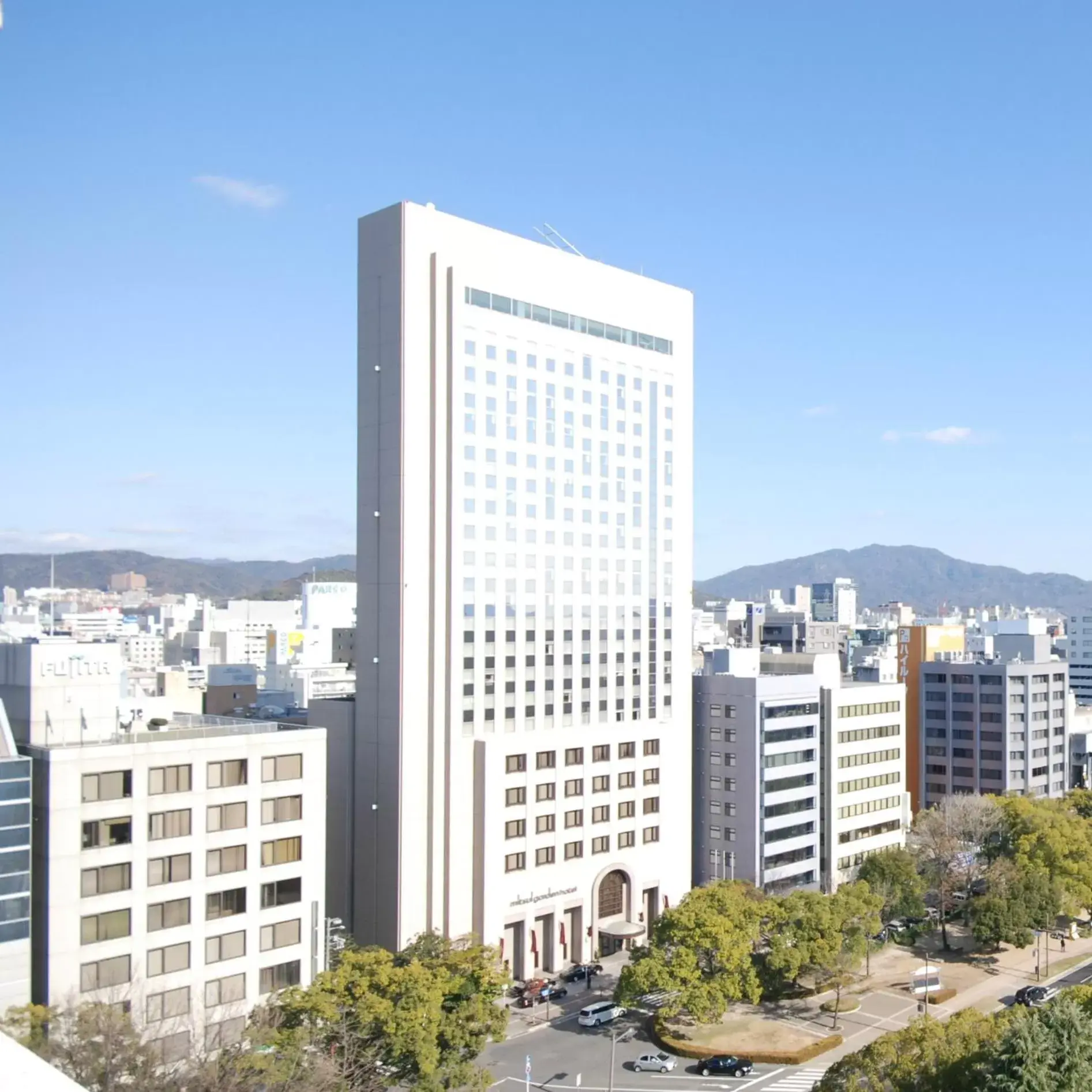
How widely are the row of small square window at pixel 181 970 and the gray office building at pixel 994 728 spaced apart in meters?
80.3

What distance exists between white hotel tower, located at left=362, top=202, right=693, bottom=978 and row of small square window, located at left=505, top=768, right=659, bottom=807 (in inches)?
5.1

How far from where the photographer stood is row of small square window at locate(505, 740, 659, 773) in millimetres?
68125

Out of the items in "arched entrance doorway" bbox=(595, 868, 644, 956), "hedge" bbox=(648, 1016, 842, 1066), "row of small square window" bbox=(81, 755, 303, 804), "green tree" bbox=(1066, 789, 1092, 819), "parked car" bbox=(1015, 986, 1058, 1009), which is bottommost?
"hedge" bbox=(648, 1016, 842, 1066)

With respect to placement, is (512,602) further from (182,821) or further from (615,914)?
(182,821)

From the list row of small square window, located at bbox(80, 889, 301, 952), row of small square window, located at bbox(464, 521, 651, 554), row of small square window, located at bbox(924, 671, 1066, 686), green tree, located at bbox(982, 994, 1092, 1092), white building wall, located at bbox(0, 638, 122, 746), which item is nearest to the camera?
green tree, located at bbox(982, 994, 1092, 1092)

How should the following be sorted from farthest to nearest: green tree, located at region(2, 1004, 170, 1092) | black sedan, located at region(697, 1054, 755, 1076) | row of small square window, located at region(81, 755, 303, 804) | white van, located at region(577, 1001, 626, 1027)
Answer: white van, located at region(577, 1001, 626, 1027) → black sedan, located at region(697, 1054, 755, 1076) → row of small square window, located at region(81, 755, 303, 804) → green tree, located at region(2, 1004, 170, 1092)

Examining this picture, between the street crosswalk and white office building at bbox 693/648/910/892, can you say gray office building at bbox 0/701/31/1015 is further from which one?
white office building at bbox 693/648/910/892

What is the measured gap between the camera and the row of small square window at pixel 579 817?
68.1 meters

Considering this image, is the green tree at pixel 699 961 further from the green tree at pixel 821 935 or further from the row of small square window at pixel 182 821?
the row of small square window at pixel 182 821

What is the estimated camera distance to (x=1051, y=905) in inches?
2778

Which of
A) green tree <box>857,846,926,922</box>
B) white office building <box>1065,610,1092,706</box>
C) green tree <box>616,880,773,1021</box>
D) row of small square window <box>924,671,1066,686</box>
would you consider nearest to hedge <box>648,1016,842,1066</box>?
green tree <box>616,880,773,1021</box>

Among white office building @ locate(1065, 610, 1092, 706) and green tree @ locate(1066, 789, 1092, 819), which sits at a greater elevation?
white office building @ locate(1065, 610, 1092, 706)

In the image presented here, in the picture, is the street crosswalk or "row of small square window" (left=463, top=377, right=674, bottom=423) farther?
"row of small square window" (left=463, top=377, right=674, bottom=423)

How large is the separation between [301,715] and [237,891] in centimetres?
3066
